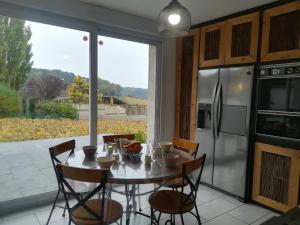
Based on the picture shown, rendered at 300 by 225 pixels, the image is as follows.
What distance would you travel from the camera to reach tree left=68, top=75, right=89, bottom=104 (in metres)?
3.11

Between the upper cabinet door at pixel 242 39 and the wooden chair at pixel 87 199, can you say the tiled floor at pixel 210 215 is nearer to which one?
the wooden chair at pixel 87 199

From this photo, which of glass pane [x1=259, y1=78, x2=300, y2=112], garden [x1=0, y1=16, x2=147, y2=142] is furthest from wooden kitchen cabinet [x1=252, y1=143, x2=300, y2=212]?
garden [x1=0, y1=16, x2=147, y2=142]

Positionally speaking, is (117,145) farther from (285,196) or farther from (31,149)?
(285,196)

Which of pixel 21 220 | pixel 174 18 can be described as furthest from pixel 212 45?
pixel 21 220

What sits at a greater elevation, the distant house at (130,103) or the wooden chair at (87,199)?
the distant house at (130,103)

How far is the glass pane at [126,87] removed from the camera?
11.0 ft

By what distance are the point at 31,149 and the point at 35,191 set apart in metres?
0.52

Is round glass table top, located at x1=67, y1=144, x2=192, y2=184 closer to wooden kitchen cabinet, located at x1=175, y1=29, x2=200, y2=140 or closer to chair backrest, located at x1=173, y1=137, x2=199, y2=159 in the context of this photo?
chair backrest, located at x1=173, y1=137, x2=199, y2=159

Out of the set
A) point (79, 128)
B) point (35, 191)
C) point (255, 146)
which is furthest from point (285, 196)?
point (35, 191)

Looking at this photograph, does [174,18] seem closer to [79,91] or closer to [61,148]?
[61,148]

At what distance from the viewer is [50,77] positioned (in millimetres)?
2932

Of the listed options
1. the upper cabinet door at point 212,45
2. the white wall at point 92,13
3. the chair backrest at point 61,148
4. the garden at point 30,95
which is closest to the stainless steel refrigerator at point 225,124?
the upper cabinet door at point 212,45

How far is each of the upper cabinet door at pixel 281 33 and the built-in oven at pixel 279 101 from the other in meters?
0.13

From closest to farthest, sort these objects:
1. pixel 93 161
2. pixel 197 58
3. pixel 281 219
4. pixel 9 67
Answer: pixel 281 219 < pixel 93 161 < pixel 9 67 < pixel 197 58
